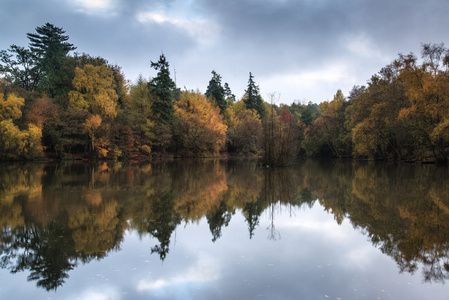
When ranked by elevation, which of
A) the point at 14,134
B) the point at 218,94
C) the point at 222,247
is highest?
the point at 218,94

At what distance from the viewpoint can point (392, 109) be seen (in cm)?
3653

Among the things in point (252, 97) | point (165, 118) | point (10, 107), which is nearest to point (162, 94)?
point (165, 118)

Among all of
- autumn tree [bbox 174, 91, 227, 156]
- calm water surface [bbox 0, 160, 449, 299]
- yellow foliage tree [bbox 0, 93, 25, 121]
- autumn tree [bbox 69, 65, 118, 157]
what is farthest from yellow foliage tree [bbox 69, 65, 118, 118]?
calm water surface [bbox 0, 160, 449, 299]

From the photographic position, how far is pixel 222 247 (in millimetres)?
6410

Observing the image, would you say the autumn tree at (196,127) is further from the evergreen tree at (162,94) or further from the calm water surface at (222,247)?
the calm water surface at (222,247)

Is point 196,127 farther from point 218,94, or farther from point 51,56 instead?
point 51,56

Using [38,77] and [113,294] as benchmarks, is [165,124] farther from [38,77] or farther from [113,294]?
[113,294]

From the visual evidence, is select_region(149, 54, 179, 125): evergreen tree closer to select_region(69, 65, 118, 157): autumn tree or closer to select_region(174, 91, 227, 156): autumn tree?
select_region(174, 91, 227, 156): autumn tree

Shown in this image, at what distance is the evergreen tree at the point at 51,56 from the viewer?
43219mm

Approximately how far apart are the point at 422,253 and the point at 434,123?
95.8 feet

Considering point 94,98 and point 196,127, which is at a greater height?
point 94,98

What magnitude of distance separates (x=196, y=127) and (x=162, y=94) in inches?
290

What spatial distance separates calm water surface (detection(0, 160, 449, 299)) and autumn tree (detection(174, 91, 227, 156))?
39.9m

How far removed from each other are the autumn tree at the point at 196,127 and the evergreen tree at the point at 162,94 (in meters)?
2.19
